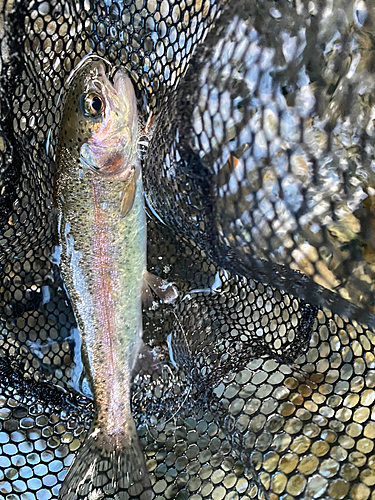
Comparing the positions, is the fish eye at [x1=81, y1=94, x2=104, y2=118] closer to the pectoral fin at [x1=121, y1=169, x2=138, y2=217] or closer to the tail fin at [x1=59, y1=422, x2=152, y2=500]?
the pectoral fin at [x1=121, y1=169, x2=138, y2=217]

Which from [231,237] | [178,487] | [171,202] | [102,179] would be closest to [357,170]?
[231,237]

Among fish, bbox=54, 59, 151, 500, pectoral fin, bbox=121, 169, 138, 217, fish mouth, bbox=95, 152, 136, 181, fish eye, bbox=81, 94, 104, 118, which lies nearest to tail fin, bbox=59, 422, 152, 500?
fish, bbox=54, 59, 151, 500

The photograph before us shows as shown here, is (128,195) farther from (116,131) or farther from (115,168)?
(116,131)

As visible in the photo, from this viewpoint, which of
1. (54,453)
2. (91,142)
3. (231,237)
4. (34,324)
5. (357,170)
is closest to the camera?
(357,170)

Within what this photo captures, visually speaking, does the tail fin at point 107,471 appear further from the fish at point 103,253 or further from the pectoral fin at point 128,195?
the pectoral fin at point 128,195

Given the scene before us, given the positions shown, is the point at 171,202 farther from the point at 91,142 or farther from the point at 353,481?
the point at 353,481

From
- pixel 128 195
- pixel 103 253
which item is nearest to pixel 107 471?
pixel 103 253
